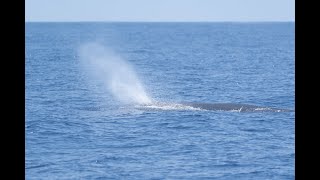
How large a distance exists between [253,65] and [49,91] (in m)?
34.8

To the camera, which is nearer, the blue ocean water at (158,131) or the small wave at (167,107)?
the blue ocean water at (158,131)

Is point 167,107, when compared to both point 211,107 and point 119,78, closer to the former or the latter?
point 211,107

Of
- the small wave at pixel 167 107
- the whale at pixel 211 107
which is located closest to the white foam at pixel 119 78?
the small wave at pixel 167 107

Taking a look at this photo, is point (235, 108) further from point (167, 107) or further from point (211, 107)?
point (167, 107)

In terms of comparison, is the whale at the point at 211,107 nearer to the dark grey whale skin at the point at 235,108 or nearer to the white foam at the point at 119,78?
the dark grey whale skin at the point at 235,108

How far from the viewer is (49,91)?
5497cm

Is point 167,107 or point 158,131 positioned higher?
point 167,107

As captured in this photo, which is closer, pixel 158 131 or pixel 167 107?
pixel 158 131

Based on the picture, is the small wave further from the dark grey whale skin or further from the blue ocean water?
the dark grey whale skin

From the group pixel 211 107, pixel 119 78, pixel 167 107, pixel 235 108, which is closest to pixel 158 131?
pixel 167 107

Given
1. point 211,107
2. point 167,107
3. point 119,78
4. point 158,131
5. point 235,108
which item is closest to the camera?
point 158,131

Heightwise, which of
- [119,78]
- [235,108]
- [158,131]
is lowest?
[158,131]

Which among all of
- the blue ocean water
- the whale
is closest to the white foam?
the blue ocean water

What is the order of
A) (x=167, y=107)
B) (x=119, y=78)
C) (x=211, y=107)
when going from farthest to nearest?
(x=119, y=78), (x=167, y=107), (x=211, y=107)
